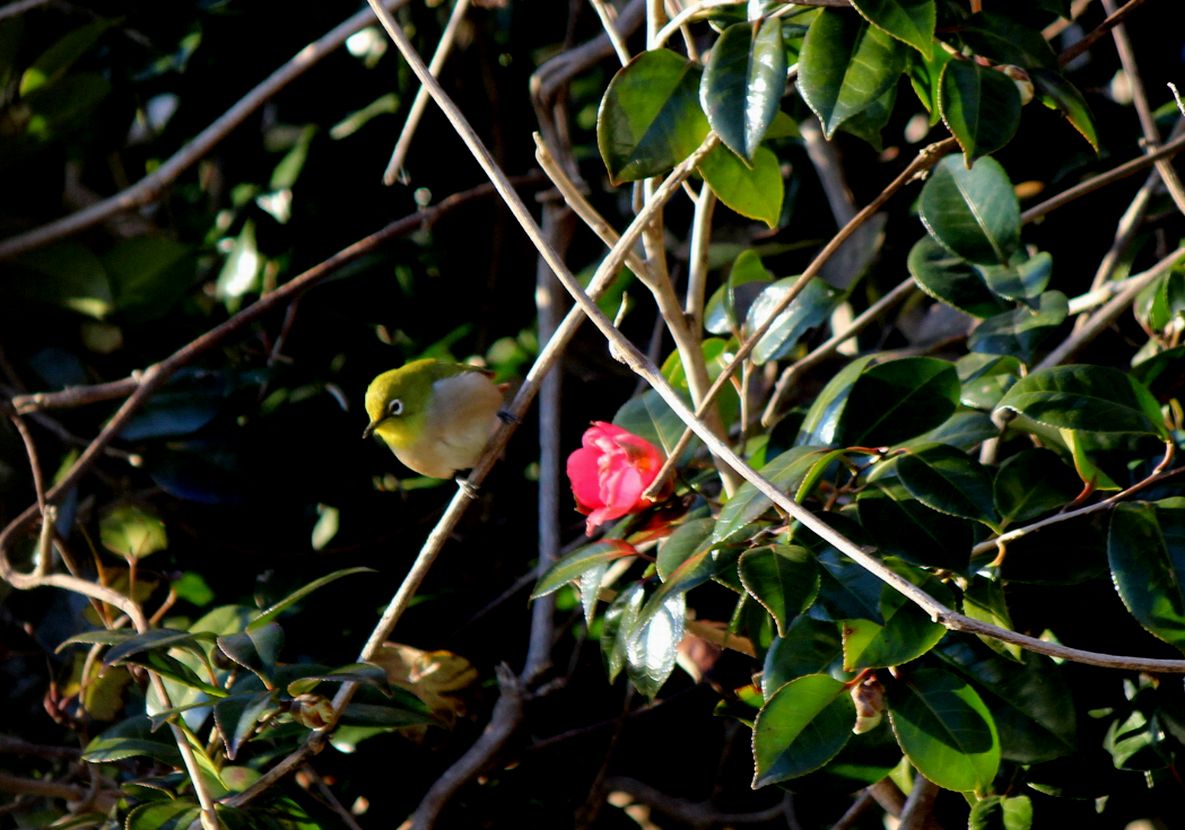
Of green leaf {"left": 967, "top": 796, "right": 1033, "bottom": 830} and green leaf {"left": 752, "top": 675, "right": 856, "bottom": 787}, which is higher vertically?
green leaf {"left": 752, "top": 675, "right": 856, "bottom": 787}

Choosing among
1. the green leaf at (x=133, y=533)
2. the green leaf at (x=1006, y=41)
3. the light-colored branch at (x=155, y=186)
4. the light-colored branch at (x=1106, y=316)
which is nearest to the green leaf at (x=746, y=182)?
the green leaf at (x=1006, y=41)

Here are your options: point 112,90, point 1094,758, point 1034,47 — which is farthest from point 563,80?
point 1094,758

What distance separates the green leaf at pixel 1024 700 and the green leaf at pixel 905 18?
603 millimetres

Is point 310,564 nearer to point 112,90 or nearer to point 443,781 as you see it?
point 443,781

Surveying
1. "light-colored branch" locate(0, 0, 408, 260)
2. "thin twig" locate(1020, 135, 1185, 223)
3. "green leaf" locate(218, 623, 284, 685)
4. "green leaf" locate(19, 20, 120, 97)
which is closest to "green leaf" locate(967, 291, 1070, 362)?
"thin twig" locate(1020, 135, 1185, 223)

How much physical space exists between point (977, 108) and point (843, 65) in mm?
137

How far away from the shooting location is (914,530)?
1.13 meters

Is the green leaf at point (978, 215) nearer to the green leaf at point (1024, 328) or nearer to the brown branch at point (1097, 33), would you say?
the green leaf at point (1024, 328)

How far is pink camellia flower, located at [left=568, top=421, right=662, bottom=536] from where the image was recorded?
4.23 ft

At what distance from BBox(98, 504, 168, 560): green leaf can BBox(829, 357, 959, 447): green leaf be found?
114 cm

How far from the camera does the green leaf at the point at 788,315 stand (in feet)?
4.71

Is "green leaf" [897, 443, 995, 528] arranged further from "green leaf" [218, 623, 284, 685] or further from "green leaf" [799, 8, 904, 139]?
"green leaf" [218, 623, 284, 685]

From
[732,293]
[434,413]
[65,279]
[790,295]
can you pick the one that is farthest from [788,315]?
[65,279]

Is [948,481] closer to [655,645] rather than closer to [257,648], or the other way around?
[655,645]
